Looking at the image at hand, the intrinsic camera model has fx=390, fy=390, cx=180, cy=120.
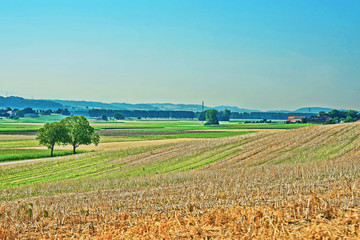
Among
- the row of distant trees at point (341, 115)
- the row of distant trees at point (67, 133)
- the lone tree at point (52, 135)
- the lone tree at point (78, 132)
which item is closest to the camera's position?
the lone tree at point (52, 135)

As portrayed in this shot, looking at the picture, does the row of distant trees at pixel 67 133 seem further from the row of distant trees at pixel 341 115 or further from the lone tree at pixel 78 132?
the row of distant trees at pixel 341 115

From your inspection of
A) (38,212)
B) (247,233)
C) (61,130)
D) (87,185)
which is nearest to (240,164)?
(87,185)

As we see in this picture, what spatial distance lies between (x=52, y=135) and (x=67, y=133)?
3.17 m

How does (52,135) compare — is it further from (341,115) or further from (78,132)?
(341,115)

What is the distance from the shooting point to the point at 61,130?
236 feet

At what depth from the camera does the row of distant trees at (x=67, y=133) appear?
2783 inches

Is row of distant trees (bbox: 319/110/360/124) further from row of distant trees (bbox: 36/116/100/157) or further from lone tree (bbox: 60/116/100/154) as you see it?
row of distant trees (bbox: 36/116/100/157)

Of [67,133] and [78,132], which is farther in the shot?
[78,132]

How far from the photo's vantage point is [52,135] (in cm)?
7062

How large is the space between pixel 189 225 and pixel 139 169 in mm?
32332

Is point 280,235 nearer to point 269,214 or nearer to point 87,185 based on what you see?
point 269,214

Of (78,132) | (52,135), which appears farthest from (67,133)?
(52,135)

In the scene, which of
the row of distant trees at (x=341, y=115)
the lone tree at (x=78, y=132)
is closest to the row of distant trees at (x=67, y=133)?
the lone tree at (x=78, y=132)

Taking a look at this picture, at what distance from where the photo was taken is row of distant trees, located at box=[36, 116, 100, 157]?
7069 centimetres
